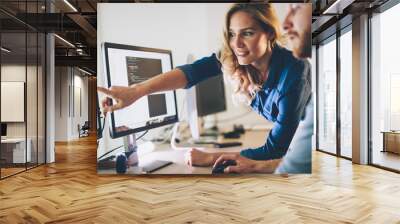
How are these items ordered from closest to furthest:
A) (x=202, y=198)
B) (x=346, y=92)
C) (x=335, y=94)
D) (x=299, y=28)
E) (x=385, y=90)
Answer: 1. (x=202, y=198)
2. (x=299, y=28)
3. (x=385, y=90)
4. (x=346, y=92)
5. (x=335, y=94)

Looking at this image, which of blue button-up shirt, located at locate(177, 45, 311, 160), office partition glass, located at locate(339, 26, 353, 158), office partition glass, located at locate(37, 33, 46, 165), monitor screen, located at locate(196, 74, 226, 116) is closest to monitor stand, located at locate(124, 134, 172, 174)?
monitor screen, located at locate(196, 74, 226, 116)

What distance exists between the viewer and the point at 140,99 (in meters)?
6.12

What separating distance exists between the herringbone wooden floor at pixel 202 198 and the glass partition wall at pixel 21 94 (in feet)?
1.78

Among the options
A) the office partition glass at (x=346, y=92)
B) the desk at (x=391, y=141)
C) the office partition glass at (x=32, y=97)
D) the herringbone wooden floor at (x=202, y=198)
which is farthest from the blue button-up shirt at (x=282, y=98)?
the office partition glass at (x=32, y=97)

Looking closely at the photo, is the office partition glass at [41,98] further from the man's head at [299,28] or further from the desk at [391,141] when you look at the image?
the desk at [391,141]

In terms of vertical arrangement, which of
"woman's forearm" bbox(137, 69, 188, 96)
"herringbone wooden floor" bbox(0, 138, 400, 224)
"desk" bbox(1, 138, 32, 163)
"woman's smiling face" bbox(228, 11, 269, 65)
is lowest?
"herringbone wooden floor" bbox(0, 138, 400, 224)

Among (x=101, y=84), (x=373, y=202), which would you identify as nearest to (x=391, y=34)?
(x=373, y=202)

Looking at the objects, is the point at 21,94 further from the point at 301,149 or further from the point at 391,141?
the point at 391,141

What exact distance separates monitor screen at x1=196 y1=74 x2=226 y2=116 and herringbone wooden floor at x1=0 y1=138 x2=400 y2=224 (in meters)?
1.12

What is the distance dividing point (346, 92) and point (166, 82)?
15.7 ft

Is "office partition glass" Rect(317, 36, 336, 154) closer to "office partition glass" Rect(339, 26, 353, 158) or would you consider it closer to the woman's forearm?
"office partition glass" Rect(339, 26, 353, 158)

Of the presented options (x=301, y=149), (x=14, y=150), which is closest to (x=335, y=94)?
(x=301, y=149)

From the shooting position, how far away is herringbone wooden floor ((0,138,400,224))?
3.90m

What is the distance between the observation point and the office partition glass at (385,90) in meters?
7.05
